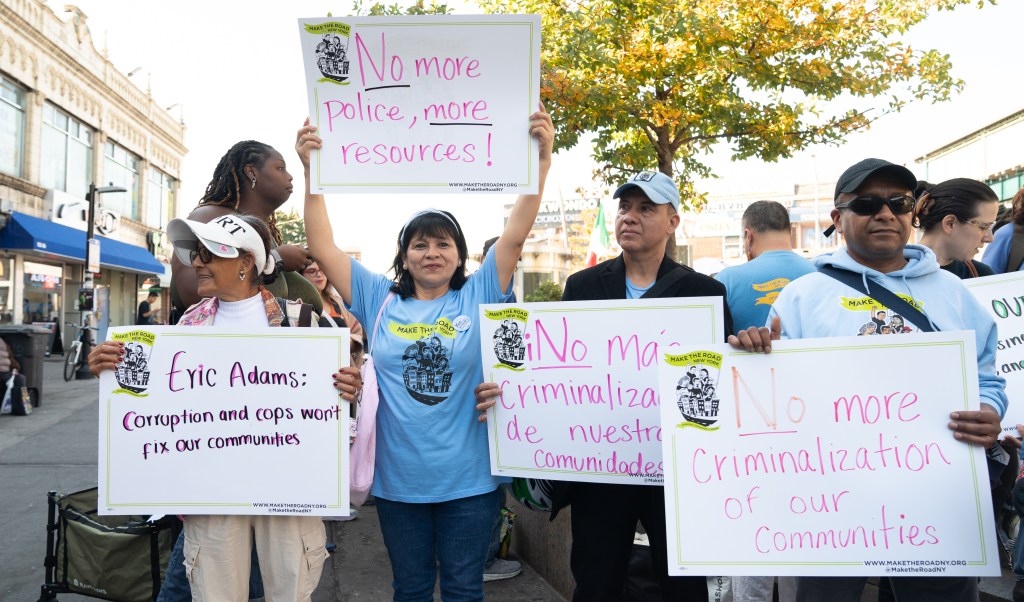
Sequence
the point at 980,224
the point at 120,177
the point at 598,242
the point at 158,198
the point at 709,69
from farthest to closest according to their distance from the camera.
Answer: the point at 158,198, the point at 120,177, the point at 598,242, the point at 709,69, the point at 980,224

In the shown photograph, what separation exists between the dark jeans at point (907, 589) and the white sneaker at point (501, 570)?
7.42 ft

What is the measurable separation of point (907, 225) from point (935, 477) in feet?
2.60

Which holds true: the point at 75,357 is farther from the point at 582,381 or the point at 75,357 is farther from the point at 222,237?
the point at 582,381

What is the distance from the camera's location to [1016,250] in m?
4.06

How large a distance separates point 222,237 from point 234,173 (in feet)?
2.70

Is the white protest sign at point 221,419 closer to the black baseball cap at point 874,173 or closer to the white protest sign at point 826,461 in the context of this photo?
the white protest sign at point 826,461

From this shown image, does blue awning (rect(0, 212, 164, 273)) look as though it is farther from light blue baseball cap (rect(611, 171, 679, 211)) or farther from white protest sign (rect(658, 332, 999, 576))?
white protest sign (rect(658, 332, 999, 576))

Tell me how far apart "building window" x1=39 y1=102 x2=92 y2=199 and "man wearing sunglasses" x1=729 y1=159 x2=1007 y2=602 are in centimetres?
2297

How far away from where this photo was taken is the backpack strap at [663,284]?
8.92ft

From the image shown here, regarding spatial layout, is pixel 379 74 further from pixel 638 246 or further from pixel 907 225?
pixel 907 225

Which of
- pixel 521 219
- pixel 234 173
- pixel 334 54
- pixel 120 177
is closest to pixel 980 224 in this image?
pixel 521 219

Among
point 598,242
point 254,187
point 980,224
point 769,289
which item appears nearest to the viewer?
point 254,187

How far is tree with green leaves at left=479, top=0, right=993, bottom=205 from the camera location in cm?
875

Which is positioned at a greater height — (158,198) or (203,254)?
(158,198)
